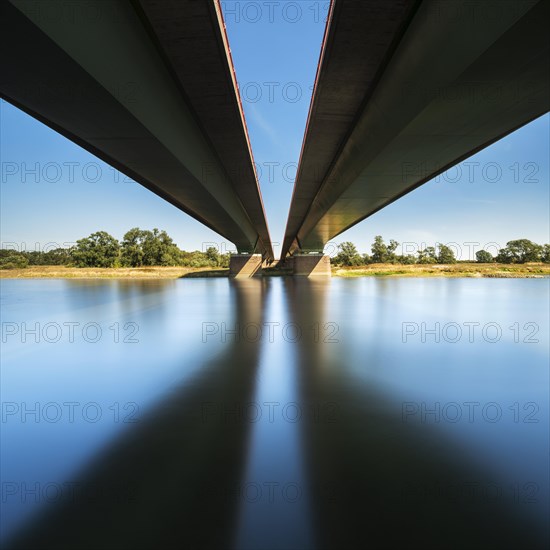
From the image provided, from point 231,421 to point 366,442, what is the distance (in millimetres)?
1648

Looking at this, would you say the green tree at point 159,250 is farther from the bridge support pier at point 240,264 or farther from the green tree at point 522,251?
the green tree at point 522,251

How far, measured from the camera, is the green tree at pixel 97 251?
6275cm

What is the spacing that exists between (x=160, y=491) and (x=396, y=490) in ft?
6.67

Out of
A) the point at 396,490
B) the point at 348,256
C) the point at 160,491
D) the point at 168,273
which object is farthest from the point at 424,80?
the point at 348,256

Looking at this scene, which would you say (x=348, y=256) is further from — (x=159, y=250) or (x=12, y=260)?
(x=12, y=260)

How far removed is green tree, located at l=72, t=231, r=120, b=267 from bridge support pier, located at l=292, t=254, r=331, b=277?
133 ft

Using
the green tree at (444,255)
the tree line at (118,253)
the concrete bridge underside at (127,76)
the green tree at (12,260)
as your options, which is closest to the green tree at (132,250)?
the tree line at (118,253)

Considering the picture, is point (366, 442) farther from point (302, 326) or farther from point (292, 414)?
point (302, 326)

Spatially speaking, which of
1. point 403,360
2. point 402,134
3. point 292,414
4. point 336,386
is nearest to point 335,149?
point 402,134

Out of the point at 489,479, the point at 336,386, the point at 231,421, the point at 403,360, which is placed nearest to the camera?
the point at 489,479

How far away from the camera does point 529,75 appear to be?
6.64 metres

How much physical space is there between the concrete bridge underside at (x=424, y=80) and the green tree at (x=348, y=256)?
8493 centimetres

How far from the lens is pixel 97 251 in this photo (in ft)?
211

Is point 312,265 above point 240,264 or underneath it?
underneath
